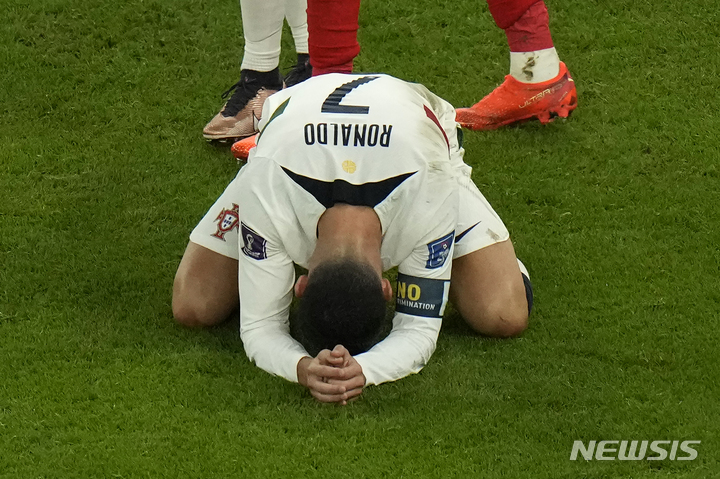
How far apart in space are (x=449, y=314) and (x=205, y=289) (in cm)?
76

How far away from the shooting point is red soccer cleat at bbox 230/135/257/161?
380 cm

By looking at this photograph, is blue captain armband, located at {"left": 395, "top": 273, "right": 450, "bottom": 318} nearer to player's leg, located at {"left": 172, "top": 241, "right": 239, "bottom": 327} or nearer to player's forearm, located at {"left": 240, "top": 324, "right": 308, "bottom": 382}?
player's forearm, located at {"left": 240, "top": 324, "right": 308, "bottom": 382}

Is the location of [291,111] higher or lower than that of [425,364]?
higher

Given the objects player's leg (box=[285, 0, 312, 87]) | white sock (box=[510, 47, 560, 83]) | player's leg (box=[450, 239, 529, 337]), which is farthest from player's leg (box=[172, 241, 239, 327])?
white sock (box=[510, 47, 560, 83])

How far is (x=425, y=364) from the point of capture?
278 cm

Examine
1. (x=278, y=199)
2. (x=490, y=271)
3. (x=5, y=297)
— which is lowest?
(x=5, y=297)

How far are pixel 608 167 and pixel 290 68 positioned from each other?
149cm

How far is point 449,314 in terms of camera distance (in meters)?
3.12

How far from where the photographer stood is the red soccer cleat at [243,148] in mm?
3805

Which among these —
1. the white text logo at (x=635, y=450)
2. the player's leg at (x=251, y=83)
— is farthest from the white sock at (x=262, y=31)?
the white text logo at (x=635, y=450)

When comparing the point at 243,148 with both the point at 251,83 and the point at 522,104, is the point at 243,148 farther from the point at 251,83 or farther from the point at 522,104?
the point at 522,104

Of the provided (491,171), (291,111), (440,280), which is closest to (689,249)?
(491,171)

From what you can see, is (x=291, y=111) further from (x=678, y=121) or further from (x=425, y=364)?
(x=678, y=121)

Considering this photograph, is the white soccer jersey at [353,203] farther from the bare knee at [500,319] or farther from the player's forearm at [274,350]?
the bare knee at [500,319]
